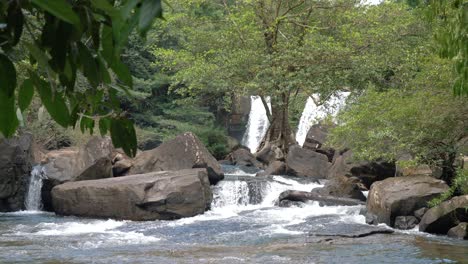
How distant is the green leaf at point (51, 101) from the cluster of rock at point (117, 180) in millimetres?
13745

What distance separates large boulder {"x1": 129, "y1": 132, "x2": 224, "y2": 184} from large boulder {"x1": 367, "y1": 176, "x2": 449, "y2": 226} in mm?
5779

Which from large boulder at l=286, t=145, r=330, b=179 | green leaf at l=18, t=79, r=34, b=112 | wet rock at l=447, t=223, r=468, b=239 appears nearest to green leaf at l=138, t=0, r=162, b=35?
green leaf at l=18, t=79, r=34, b=112

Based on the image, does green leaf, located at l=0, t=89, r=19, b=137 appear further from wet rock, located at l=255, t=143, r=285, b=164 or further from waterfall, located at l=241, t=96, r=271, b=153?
waterfall, located at l=241, t=96, r=271, b=153

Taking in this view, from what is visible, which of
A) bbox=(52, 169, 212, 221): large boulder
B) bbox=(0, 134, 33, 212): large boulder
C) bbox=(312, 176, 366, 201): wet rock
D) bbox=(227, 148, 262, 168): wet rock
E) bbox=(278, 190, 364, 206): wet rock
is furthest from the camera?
bbox=(227, 148, 262, 168): wet rock

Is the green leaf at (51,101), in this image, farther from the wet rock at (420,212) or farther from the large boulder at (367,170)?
the large boulder at (367,170)

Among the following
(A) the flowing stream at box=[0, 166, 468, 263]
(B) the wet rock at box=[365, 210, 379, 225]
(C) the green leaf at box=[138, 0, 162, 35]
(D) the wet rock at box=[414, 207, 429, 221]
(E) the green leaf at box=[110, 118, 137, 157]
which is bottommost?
(A) the flowing stream at box=[0, 166, 468, 263]

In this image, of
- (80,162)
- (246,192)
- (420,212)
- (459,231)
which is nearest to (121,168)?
(80,162)

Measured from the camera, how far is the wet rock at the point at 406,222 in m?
13.2

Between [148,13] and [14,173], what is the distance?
58.3ft

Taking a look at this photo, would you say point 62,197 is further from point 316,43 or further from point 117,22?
point 117,22

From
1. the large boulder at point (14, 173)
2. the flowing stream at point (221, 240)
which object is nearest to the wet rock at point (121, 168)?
the large boulder at point (14, 173)

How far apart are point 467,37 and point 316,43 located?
14.2 meters

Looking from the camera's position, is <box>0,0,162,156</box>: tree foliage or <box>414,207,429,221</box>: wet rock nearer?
<box>0,0,162,156</box>: tree foliage

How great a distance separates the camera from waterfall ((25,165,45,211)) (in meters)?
18.0
